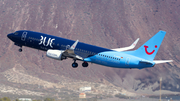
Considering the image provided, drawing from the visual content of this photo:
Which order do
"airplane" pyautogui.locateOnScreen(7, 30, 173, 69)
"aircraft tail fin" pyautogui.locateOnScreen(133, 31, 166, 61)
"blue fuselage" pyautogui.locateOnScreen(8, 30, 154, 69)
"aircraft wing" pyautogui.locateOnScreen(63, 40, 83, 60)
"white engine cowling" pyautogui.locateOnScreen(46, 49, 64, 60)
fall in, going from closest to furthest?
"aircraft tail fin" pyautogui.locateOnScreen(133, 31, 166, 61) < "airplane" pyautogui.locateOnScreen(7, 30, 173, 69) < "aircraft wing" pyautogui.locateOnScreen(63, 40, 83, 60) < "blue fuselage" pyautogui.locateOnScreen(8, 30, 154, 69) < "white engine cowling" pyautogui.locateOnScreen(46, 49, 64, 60)

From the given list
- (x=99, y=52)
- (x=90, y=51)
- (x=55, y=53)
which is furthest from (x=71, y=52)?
(x=99, y=52)

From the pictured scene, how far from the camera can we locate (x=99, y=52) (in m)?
73.3

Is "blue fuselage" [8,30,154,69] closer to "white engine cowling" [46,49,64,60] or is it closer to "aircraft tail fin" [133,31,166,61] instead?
"aircraft tail fin" [133,31,166,61]

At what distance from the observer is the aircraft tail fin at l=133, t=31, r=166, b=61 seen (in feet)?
221

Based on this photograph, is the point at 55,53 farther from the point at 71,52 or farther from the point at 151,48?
the point at 151,48

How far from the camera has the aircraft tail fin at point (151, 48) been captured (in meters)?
67.5

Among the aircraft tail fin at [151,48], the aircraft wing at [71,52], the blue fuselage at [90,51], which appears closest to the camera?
the aircraft tail fin at [151,48]

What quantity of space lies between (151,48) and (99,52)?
10.8 metres

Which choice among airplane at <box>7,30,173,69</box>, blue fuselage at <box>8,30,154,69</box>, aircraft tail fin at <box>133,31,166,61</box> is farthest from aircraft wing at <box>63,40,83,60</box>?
aircraft tail fin at <box>133,31,166,61</box>

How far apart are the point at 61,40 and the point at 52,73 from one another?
124 m

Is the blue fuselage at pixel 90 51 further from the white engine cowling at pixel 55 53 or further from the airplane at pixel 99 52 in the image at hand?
the white engine cowling at pixel 55 53

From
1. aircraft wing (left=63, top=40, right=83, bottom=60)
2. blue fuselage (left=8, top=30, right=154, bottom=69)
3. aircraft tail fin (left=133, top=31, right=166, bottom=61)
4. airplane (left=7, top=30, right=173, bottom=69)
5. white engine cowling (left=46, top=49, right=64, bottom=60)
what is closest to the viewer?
aircraft tail fin (left=133, top=31, right=166, bottom=61)

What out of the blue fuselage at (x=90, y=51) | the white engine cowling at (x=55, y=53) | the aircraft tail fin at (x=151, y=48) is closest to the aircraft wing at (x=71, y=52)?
the blue fuselage at (x=90, y=51)

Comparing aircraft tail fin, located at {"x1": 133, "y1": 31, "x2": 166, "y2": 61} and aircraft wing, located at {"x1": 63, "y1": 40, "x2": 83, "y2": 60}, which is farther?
aircraft wing, located at {"x1": 63, "y1": 40, "x2": 83, "y2": 60}
